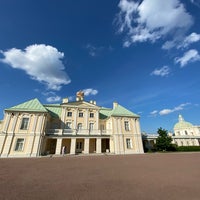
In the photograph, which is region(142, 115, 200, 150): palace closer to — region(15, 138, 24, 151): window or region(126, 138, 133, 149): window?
region(126, 138, 133, 149): window

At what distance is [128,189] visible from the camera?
5219 millimetres

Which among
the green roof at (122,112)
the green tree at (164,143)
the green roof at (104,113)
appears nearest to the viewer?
the green roof at (122,112)

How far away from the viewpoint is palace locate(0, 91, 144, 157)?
19.2 meters

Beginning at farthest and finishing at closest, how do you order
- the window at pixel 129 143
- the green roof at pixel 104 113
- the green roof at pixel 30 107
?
the green roof at pixel 104 113 → the window at pixel 129 143 → the green roof at pixel 30 107

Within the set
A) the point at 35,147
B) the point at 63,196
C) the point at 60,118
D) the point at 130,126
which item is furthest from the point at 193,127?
the point at 63,196

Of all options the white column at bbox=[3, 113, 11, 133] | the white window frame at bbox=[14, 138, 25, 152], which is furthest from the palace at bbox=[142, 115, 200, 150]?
the white column at bbox=[3, 113, 11, 133]

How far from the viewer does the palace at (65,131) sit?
1922cm

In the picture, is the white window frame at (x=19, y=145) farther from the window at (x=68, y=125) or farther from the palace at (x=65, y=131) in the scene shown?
the window at (x=68, y=125)

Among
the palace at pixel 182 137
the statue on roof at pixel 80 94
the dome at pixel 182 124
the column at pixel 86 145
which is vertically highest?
the statue on roof at pixel 80 94

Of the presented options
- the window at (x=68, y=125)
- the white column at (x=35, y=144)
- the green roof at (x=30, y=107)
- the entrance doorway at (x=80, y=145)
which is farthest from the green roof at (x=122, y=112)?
the white column at (x=35, y=144)

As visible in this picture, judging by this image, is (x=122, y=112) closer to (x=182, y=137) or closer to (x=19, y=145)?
(x=19, y=145)

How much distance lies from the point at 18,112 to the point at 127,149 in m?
20.2

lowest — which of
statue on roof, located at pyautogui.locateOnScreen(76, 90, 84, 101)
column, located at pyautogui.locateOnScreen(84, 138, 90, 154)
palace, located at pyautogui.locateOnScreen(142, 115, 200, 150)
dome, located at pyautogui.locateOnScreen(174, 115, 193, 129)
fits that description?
column, located at pyautogui.locateOnScreen(84, 138, 90, 154)

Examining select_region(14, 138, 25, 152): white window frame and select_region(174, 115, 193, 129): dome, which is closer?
select_region(14, 138, 25, 152): white window frame
